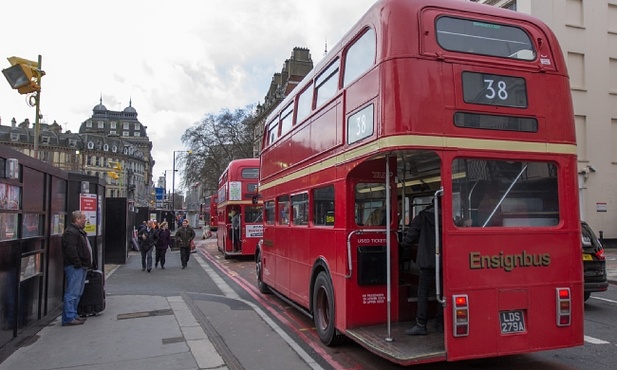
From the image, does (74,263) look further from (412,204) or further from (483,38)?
(483,38)

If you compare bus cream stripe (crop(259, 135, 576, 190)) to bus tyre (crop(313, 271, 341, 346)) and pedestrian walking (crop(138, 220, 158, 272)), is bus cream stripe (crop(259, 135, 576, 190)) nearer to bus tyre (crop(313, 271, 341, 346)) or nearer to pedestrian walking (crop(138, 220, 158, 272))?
bus tyre (crop(313, 271, 341, 346))

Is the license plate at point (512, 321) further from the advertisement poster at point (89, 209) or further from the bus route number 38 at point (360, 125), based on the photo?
the advertisement poster at point (89, 209)

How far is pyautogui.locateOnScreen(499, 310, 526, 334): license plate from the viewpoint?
4.84m

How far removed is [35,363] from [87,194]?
413 centimetres

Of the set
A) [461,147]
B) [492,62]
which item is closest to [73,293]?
[461,147]

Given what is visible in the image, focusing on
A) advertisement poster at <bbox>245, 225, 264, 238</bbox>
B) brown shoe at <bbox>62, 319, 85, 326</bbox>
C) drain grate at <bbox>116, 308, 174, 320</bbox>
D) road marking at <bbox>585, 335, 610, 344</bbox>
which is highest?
advertisement poster at <bbox>245, 225, 264, 238</bbox>

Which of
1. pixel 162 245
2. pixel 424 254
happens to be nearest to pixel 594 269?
pixel 424 254

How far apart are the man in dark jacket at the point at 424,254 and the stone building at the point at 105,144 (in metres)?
54.8

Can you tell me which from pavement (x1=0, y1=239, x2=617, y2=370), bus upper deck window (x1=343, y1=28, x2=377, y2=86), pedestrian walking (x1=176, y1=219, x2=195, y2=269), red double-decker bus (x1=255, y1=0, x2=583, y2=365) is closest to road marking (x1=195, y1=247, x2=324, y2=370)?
pavement (x1=0, y1=239, x2=617, y2=370)

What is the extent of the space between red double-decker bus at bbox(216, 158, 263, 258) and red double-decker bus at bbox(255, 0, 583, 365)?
13.6 meters

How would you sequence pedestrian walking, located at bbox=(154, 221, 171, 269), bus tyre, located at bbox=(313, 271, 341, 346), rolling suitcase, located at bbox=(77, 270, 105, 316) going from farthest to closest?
pedestrian walking, located at bbox=(154, 221, 171, 269) → rolling suitcase, located at bbox=(77, 270, 105, 316) → bus tyre, located at bbox=(313, 271, 341, 346)

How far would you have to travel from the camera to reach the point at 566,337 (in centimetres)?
498

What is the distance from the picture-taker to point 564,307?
5.00 metres

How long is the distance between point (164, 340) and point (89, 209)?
12.9 ft
